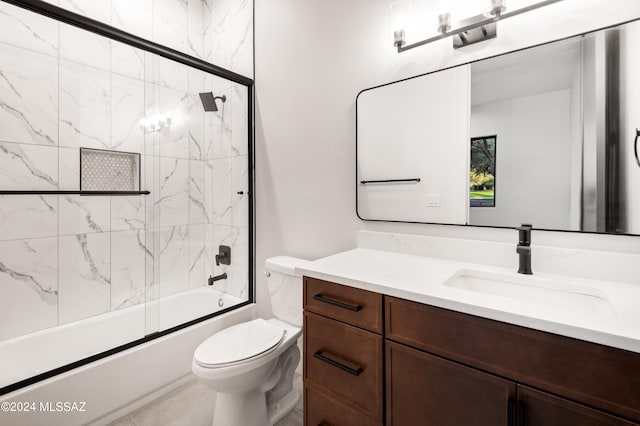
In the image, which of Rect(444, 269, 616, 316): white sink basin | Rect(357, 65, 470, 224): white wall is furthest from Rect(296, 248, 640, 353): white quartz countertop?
Rect(357, 65, 470, 224): white wall

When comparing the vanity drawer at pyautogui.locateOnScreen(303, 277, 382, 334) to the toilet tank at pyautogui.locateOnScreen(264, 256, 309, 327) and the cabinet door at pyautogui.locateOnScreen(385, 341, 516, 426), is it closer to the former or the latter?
the cabinet door at pyautogui.locateOnScreen(385, 341, 516, 426)

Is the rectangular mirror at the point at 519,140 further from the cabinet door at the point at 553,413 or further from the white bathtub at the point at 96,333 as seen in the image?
the white bathtub at the point at 96,333

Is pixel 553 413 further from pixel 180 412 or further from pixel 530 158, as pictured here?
pixel 180 412

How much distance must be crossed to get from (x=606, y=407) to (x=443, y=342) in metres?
0.35

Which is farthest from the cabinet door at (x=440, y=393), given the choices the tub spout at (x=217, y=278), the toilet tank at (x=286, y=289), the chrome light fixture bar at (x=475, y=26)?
the tub spout at (x=217, y=278)

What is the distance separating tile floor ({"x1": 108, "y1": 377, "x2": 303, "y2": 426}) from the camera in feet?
5.07

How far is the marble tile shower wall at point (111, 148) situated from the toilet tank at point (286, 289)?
0.61 meters

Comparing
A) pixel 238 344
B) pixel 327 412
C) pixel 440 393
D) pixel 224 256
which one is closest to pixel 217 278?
pixel 224 256

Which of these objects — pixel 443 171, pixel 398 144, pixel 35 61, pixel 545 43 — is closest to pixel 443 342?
pixel 443 171

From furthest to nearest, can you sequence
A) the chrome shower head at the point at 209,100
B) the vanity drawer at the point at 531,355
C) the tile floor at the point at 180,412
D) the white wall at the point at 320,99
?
1. the chrome shower head at the point at 209,100
2. the tile floor at the point at 180,412
3. the white wall at the point at 320,99
4. the vanity drawer at the point at 531,355

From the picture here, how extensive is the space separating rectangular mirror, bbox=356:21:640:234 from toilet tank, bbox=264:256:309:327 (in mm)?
588

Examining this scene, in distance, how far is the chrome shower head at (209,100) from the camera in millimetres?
2350

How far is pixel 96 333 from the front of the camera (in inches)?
77.6

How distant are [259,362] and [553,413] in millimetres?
1089
